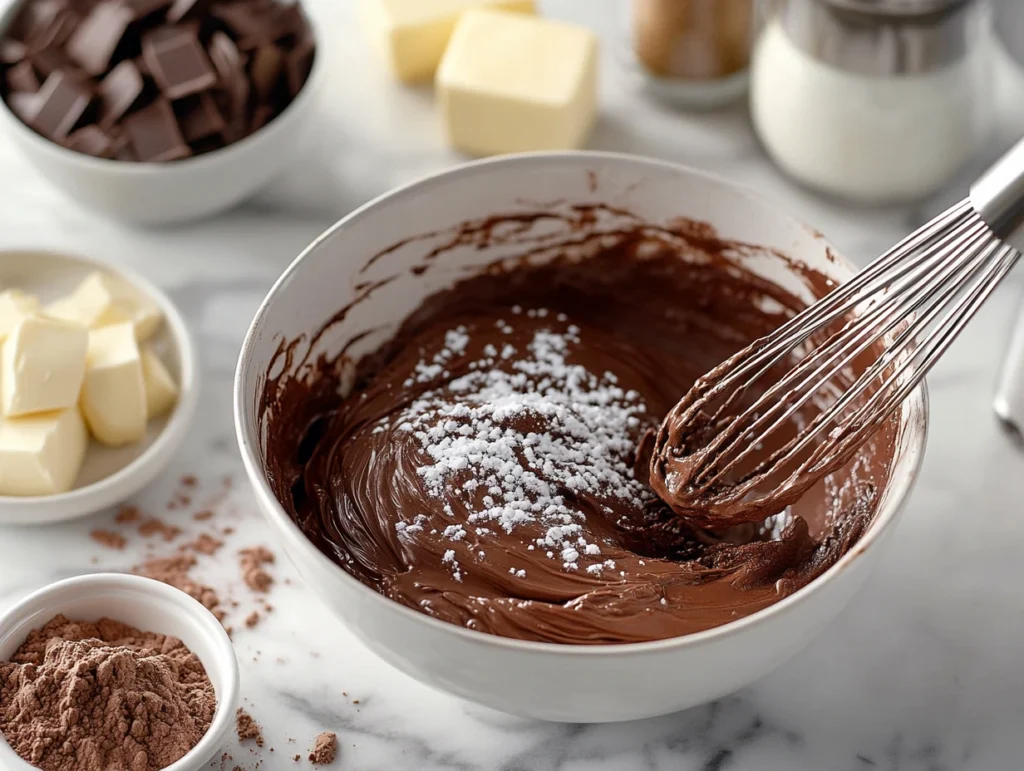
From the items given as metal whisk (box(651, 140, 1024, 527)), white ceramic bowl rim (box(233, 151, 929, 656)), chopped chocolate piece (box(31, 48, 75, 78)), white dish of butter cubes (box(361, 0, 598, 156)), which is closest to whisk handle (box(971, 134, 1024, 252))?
metal whisk (box(651, 140, 1024, 527))

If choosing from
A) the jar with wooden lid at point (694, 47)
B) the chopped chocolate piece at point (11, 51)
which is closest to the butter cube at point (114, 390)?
the chopped chocolate piece at point (11, 51)

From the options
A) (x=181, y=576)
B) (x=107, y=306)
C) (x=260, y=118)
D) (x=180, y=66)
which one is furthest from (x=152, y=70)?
(x=181, y=576)

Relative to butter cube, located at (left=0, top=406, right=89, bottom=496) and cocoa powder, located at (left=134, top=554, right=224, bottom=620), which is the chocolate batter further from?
butter cube, located at (left=0, top=406, right=89, bottom=496)

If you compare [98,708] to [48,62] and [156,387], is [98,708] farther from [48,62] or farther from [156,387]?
[48,62]

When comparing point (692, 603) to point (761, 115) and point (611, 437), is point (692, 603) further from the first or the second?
point (761, 115)

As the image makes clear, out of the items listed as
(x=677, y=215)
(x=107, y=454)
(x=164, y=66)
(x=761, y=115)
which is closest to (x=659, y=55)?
(x=761, y=115)

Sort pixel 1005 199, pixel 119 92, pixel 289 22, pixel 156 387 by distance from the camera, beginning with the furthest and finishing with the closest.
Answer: pixel 289 22, pixel 119 92, pixel 156 387, pixel 1005 199
